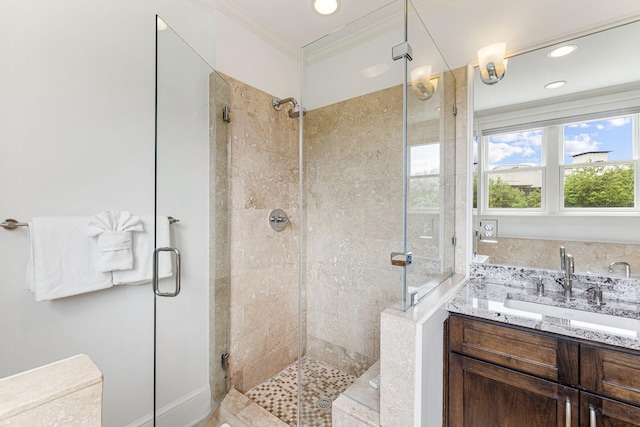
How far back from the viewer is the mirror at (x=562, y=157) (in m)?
1.33

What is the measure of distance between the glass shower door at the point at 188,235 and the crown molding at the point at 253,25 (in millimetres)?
433

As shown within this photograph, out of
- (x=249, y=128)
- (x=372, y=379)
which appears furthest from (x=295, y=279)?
(x=249, y=128)

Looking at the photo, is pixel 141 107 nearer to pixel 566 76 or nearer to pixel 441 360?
pixel 441 360

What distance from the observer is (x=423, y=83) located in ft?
4.67

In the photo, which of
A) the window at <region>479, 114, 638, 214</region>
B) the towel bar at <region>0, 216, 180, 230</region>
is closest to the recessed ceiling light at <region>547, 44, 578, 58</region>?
the window at <region>479, 114, 638, 214</region>

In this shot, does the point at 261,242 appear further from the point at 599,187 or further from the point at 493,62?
the point at 599,187

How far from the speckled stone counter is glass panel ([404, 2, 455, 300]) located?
182 mm

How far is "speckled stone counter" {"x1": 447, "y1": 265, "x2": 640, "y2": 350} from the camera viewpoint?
1009mm

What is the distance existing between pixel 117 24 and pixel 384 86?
147cm

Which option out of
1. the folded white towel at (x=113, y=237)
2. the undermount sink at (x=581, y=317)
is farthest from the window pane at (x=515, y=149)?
the folded white towel at (x=113, y=237)

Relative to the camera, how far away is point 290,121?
2.20 metres

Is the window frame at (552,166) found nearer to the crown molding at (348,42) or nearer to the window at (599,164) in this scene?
the window at (599,164)

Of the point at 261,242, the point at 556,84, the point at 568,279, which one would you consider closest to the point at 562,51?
the point at 556,84

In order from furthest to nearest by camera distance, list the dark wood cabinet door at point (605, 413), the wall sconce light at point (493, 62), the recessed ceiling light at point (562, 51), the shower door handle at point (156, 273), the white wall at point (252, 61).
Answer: the white wall at point (252, 61) → the wall sconce light at point (493, 62) → the recessed ceiling light at point (562, 51) → the shower door handle at point (156, 273) → the dark wood cabinet door at point (605, 413)
